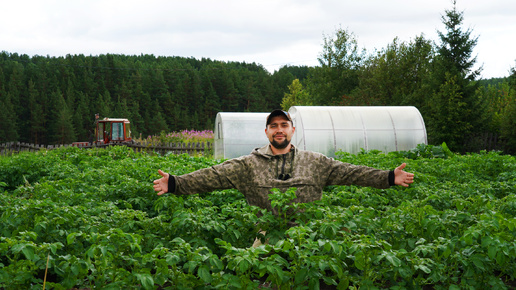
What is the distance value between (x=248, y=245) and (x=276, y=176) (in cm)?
100

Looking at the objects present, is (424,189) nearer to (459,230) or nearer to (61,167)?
(459,230)

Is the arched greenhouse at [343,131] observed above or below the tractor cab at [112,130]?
above

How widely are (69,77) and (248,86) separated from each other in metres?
26.9

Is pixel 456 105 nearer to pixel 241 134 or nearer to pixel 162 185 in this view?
pixel 241 134

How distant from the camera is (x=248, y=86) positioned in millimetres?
83438

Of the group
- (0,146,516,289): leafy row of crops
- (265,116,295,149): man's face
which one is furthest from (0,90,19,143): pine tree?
(265,116,295,149): man's face

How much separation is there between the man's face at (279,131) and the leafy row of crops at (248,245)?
2.91 feet

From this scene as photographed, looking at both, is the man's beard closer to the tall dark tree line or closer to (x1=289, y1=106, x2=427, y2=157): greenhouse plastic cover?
(x1=289, y1=106, x2=427, y2=157): greenhouse plastic cover

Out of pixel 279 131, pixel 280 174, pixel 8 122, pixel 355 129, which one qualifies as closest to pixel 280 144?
pixel 279 131

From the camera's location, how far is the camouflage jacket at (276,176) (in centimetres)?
503

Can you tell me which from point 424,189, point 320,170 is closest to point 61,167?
point 320,170

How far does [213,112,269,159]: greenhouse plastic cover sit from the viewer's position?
18.5m

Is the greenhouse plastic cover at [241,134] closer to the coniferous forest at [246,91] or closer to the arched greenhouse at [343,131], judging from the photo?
the arched greenhouse at [343,131]

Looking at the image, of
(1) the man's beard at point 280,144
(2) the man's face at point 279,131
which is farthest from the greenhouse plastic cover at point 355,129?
(1) the man's beard at point 280,144
